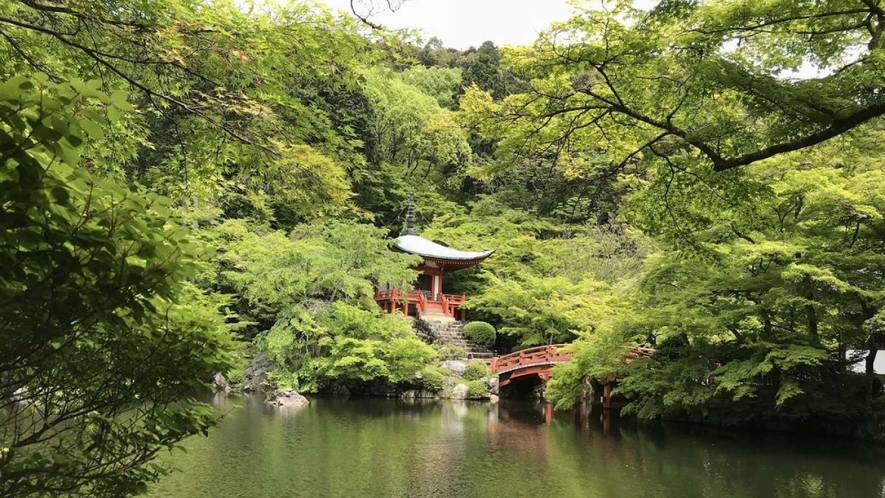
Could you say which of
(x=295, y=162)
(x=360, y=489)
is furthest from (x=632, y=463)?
(x=295, y=162)

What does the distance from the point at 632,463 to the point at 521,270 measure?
36.7ft

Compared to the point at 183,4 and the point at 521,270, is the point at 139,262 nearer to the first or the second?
the point at 183,4

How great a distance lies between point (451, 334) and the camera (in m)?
18.9

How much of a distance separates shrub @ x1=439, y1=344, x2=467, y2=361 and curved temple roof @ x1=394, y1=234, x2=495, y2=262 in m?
3.62

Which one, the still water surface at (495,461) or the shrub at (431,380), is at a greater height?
the shrub at (431,380)

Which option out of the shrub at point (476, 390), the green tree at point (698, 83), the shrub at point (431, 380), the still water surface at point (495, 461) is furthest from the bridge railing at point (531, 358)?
the green tree at point (698, 83)

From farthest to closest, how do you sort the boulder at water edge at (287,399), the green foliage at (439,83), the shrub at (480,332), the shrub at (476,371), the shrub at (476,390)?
the green foliage at (439,83)
the shrub at (480,332)
the shrub at (476,371)
the shrub at (476,390)
the boulder at water edge at (287,399)

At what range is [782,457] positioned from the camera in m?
8.79

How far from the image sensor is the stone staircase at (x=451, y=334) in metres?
18.2

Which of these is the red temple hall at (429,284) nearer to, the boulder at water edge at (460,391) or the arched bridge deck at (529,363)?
the arched bridge deck at (529,363)

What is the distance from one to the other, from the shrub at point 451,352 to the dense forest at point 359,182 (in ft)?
16.0

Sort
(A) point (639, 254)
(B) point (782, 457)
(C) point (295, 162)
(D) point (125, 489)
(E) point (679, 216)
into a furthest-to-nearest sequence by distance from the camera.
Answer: (A) point (639, 254) < (B) point (782, 457) < (E) point (679, 216) < (C) point (295, 162) < (D) point (125, 489)

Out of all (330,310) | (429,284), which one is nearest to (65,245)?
(330,310)

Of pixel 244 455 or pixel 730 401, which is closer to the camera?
pixel 244 455
